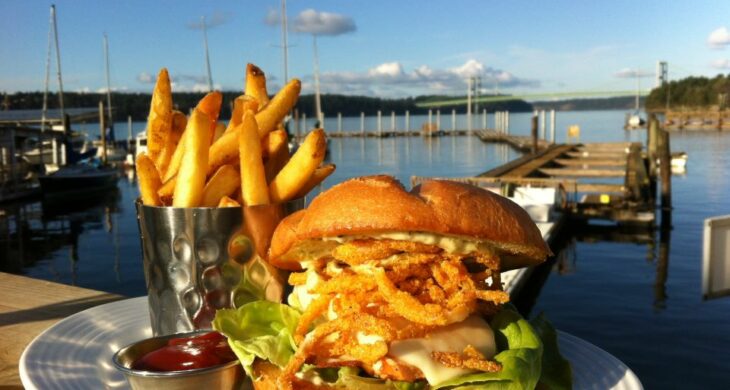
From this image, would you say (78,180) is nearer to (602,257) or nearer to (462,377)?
(602,257)

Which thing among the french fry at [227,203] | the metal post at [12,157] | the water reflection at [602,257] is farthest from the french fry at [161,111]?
the metal post at [12,157]

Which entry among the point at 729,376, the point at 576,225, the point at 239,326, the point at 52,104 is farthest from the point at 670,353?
the point at 52,104

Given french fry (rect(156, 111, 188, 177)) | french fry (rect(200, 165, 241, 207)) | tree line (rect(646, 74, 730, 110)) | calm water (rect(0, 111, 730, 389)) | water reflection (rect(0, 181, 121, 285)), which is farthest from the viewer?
tree line (rect(646, 74, 730, 110))

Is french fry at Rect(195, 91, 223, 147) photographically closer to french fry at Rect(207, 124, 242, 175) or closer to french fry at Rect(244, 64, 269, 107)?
french fry at Rect(207, 124, 242, 175)

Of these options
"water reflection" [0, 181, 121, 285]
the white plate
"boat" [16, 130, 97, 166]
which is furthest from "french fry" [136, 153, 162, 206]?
"boat" [16, 130, 97, 166]

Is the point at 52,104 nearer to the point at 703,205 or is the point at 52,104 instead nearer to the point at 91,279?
the point at 91,279
